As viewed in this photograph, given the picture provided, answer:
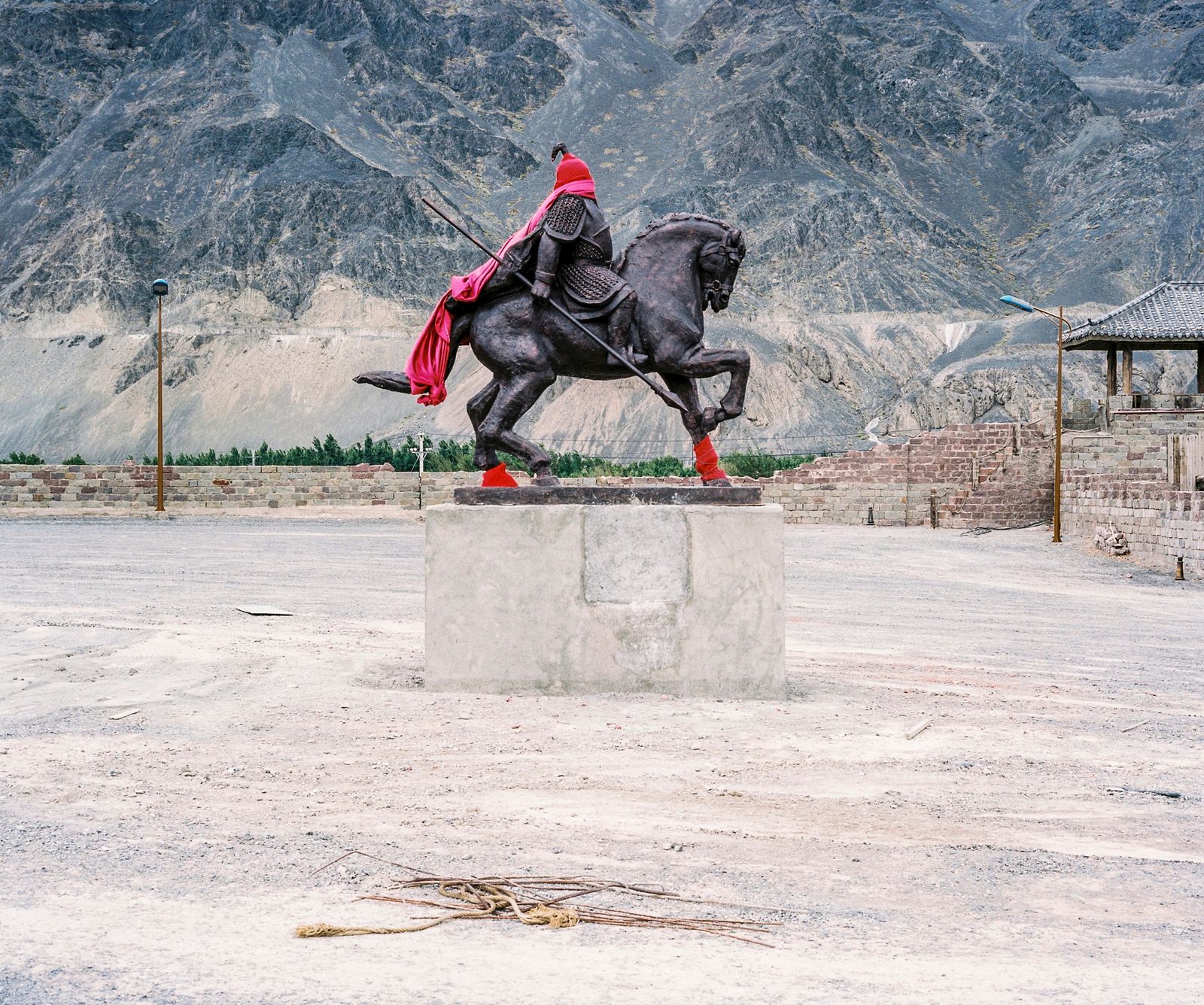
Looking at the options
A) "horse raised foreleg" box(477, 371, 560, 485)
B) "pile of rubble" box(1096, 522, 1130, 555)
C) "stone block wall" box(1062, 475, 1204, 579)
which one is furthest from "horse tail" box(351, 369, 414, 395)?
"pile of rubble" box(1096, 522, 1130, 555)

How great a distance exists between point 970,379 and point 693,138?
Result: 36.3 m

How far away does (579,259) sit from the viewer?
8.17 metres

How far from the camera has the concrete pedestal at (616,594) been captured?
762 centimetres

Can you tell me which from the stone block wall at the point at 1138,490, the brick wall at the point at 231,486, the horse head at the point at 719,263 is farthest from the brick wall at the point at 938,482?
the horse head at the point at 719,263

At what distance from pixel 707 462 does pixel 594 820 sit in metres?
3.53

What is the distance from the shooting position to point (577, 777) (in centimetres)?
589

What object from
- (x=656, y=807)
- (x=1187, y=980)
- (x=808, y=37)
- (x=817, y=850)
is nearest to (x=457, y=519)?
(x=656, y=807)

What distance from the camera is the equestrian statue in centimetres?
809

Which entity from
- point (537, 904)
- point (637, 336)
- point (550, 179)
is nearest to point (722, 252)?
point (637, 336)

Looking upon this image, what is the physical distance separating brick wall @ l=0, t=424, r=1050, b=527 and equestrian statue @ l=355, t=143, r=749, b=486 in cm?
2367

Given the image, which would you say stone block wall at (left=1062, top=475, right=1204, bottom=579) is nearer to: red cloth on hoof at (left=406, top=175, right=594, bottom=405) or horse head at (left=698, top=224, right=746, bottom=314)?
horse head at (left=698, top=224, right=746, bottom=314)

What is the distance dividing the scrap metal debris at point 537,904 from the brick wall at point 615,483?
90.9 feet

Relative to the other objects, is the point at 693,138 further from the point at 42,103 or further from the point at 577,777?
the point at 577,777

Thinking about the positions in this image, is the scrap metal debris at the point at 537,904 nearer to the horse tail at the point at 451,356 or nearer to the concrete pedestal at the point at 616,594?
the concrete pedestal at the point at 616,594
